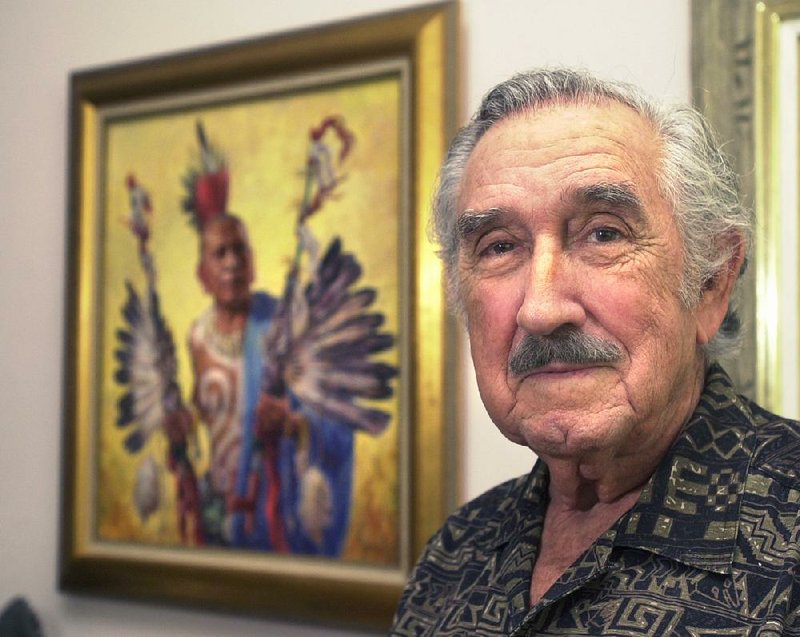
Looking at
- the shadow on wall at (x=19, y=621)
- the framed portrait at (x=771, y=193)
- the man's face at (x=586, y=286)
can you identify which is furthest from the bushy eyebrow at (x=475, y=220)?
the shadow on wall at (x=19, y=621)

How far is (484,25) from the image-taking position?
67.9 inches

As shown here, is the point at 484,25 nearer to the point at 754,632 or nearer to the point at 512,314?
the point at 512,314

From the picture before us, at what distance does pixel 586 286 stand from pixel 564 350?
0.07 metres

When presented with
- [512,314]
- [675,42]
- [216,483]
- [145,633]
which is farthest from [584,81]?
[145,633]

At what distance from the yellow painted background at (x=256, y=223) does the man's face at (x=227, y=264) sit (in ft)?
0.09

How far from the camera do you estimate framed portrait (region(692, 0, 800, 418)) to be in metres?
1.42

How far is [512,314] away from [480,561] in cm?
37

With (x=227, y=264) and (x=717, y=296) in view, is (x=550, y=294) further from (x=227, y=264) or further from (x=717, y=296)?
(x=227, y=264)

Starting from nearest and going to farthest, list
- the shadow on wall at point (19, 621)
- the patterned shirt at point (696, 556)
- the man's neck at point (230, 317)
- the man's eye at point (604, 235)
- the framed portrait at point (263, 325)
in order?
the patterned shirt at point (696, 556) → the man's eye at point (604, 235) → the framed portrait at point (263, 325) → the man's neck at point (230, 317) → the shadow on wall at point (19, 621)

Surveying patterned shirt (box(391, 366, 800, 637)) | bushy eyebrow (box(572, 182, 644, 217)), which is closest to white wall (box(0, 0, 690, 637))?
patterned shirt (box(391, 366, 800, 637))

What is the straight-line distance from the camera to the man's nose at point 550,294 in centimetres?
98

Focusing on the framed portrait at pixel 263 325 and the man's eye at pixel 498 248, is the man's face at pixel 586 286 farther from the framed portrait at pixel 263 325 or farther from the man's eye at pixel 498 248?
the framed portrait at pixel 263 325

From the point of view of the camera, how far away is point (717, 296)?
1074mm

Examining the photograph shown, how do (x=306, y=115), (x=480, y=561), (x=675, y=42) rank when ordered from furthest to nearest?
(x=306, y=115)
(x=675, y=42)
(x=480, y=561)
